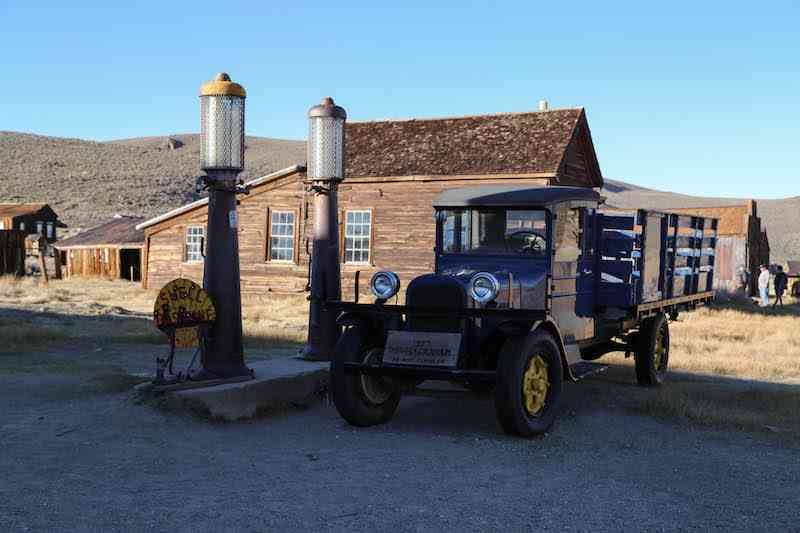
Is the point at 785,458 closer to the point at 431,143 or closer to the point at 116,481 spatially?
the point at 116,481

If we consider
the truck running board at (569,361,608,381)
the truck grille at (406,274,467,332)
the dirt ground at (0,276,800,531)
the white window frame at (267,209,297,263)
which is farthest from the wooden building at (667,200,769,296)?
the truck grille at (406,274,467,332)

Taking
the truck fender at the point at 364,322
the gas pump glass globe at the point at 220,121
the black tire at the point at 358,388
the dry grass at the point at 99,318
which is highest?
the gas pump glass globe at the point at 220,121

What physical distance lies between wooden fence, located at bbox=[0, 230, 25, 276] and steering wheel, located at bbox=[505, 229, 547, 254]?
28008 millimetres

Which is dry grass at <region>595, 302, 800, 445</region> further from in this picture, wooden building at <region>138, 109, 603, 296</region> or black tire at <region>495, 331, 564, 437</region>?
wooden building at <region>138, 109, 603, 296</region>

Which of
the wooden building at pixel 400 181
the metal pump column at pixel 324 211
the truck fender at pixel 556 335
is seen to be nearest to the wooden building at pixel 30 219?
the wooden building at pixel 400 181

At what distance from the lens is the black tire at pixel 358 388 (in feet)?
25.4

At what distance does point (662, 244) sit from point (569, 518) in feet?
20.0

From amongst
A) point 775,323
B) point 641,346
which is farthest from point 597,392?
point 775,323

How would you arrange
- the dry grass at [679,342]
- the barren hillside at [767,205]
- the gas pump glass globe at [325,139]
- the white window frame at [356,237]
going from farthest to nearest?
the barren hillside at [767,205] < the white window frame at [356,237] < the gas pump glass globe at [325,139] < the dry grass at [679,342]

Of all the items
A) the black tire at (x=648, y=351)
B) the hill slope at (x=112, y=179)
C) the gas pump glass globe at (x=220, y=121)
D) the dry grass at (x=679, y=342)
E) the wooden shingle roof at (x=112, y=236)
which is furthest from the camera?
the hill slope at (x=112, y=179)

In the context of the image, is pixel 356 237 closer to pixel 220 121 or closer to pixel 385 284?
pixel 220 121

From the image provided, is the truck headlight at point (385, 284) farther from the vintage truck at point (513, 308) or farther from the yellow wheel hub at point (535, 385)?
the yellow wheel hub at point (535, 385)

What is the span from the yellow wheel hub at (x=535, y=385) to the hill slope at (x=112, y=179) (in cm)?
5232

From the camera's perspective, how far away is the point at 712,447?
7469 mm
